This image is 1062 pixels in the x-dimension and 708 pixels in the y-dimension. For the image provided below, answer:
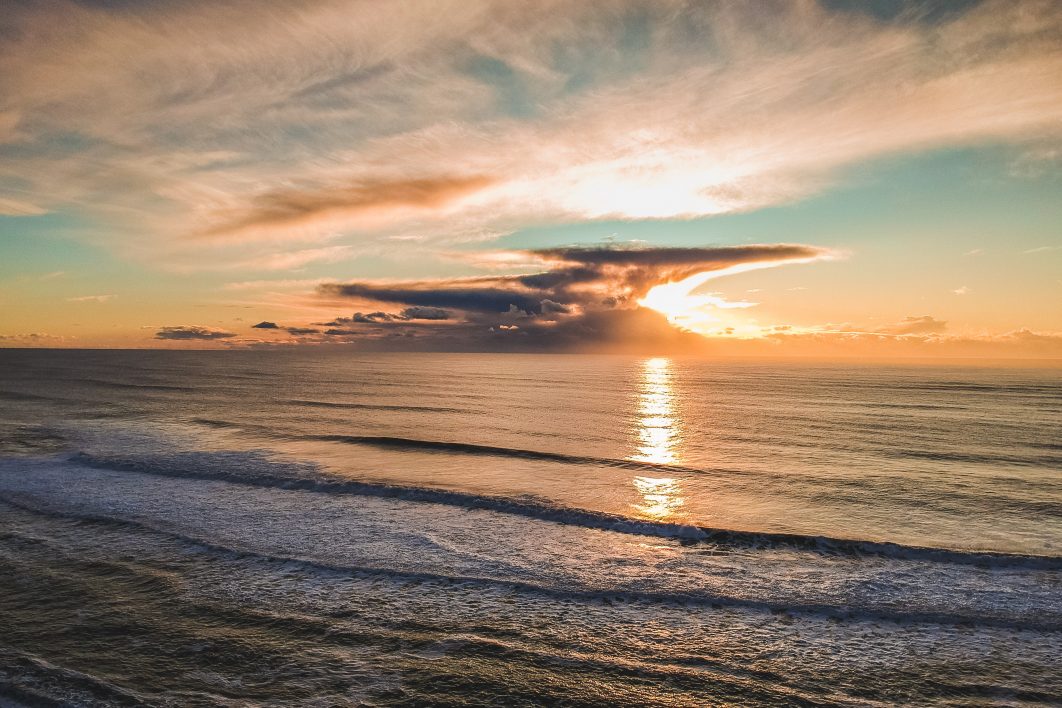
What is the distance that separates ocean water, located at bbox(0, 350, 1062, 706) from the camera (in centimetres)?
919

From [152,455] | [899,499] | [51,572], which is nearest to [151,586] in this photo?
[51,572]

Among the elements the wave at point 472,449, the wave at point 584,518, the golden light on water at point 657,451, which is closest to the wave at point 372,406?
the wave at point 472,449

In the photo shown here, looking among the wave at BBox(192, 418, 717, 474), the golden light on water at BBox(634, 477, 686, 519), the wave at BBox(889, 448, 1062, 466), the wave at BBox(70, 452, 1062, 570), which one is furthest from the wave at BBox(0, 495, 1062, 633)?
the wave at BBox(889, 448, 1062, 466)

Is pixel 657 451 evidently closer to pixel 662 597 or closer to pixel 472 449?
pixel 472 449

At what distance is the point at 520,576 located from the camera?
1382 cm

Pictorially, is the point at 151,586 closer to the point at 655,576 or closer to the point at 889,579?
the point at 655,576

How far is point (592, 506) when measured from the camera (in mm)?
20781

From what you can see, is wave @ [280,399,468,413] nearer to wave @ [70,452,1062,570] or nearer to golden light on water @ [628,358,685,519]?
golden light on water @ [628,358,685,519]

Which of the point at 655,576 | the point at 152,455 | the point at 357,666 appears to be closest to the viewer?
the point at 357,666

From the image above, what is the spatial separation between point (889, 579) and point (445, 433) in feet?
97.2

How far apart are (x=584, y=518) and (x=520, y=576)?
18.9ft

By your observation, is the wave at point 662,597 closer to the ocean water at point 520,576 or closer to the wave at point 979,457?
the ocean water at point 520,576

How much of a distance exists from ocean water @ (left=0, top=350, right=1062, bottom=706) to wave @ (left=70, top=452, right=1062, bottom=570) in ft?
0.41

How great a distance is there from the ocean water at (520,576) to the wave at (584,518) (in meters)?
0.13
